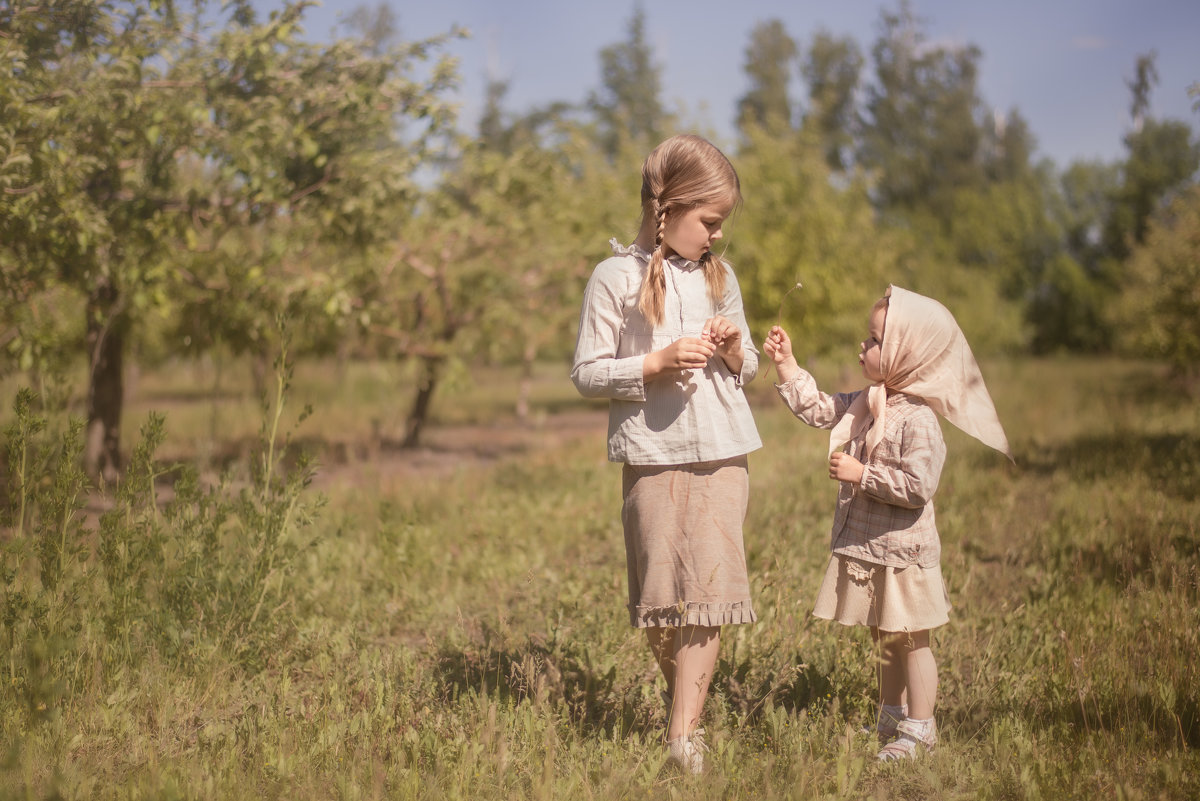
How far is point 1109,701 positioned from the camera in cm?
325

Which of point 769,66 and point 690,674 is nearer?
point 690,674

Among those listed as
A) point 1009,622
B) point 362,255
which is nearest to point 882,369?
point 1009,622

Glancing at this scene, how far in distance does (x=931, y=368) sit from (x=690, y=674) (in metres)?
1.29

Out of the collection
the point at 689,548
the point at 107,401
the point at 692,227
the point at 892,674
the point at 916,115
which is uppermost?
the point at 916,115

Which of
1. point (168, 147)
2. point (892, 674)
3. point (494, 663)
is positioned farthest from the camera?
point (168, 147)

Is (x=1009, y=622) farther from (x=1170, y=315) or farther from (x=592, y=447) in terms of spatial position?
(x=1170, y=315)

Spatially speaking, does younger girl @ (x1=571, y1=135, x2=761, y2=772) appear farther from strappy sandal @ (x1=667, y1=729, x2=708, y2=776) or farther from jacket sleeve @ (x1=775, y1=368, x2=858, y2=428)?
jacket sleeve @ (x1=775, y1=368, x2=858, y2=428)

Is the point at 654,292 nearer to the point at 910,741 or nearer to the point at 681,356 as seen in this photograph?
the point at 681,356

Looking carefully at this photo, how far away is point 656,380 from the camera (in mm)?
2824

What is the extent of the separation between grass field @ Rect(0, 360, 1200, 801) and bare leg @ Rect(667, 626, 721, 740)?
0.13 metres

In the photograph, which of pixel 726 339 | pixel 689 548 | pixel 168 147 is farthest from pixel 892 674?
pixel 168 147

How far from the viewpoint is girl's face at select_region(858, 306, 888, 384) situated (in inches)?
121

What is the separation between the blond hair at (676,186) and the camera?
2.77 meters

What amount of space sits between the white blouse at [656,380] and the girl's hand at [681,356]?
59mm
